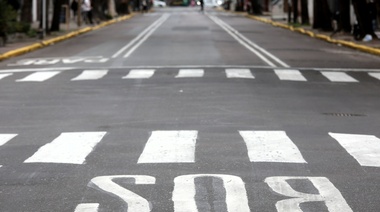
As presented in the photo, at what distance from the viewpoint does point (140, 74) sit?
24.5 metres

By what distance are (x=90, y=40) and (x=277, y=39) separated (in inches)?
314

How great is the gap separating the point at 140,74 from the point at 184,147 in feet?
40.1

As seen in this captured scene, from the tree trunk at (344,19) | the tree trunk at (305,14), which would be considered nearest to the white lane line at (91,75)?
the tree trunk at (344,19)

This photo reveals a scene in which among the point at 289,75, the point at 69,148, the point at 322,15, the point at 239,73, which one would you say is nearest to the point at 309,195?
the point at 69,148

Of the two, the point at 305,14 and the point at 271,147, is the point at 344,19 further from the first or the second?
the point at 271,147

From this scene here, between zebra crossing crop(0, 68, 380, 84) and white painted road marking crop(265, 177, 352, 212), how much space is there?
13.2 metres

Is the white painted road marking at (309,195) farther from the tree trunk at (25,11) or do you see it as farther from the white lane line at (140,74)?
the tree trunk at (25,11)

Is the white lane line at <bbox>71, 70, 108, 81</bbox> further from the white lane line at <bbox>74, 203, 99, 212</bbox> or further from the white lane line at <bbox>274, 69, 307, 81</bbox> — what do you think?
the white lane line at <bbox>74, 203, 99, 212</bbox>

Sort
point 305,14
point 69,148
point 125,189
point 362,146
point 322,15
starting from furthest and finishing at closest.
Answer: point 305,14 → point 322,15 → point 362,146 → point 69,148 → point 125,189

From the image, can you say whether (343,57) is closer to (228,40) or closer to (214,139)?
(228,40)

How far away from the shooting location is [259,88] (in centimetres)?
2084

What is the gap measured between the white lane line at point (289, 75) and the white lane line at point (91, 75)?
4.00 meters

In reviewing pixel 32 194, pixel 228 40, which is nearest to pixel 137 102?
pixel 32 194

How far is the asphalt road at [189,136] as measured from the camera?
9.16 meters
